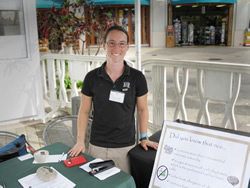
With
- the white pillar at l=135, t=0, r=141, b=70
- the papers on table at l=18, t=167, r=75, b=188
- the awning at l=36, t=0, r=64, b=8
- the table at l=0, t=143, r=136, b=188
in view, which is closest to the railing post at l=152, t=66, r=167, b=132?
the white pillar at l=135, t=0, r=141, b=70

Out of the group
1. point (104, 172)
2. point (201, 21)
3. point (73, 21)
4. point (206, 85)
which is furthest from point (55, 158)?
point (201, 21)

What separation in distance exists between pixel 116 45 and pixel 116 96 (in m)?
0.38

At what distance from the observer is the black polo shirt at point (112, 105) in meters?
1.97

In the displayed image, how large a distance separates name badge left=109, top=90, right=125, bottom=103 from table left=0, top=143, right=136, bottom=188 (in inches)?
18.7

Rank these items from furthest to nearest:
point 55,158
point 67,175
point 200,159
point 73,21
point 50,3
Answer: point 50,3 < point 73,21 < point 55,158 < point 67,175 < point 200,159

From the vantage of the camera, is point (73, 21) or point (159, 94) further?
point (73, 21)

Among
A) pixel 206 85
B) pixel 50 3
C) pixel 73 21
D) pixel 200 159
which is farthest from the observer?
pixel 50 3

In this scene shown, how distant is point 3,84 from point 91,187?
3.45 metres

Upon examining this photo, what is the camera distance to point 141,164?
1873mm

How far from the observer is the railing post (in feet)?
10.7

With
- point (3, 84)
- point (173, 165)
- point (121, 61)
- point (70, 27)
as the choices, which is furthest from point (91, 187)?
point (70, 27)

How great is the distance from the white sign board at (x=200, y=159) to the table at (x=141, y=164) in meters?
0.42

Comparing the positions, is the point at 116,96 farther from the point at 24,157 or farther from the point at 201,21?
the point at 201,21

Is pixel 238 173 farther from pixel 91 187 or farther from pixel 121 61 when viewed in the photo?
pixel 121 61
